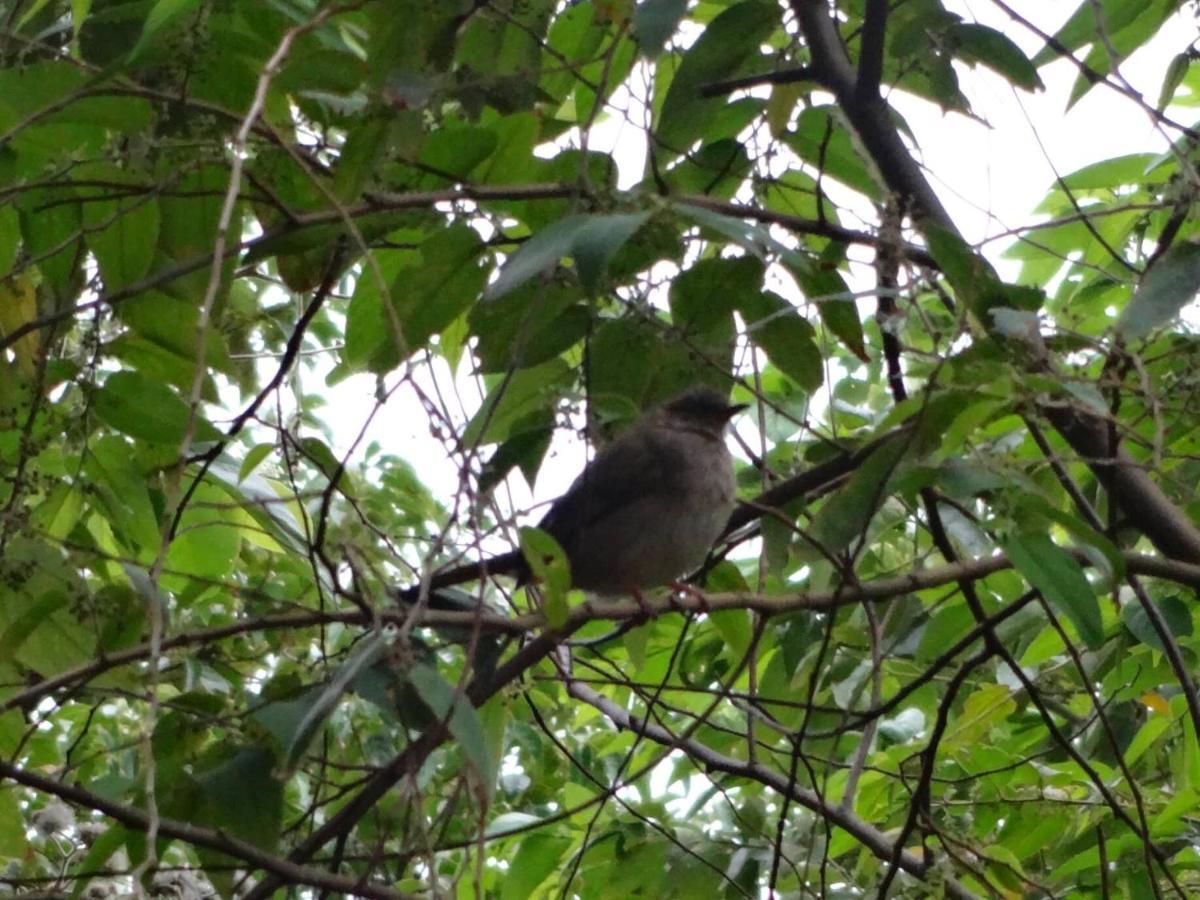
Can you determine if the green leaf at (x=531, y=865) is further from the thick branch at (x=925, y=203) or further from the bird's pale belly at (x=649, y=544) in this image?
the thick branch at (x=925, y=203)

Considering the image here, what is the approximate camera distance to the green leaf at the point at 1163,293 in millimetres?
2184

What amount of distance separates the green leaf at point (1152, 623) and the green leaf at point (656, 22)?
160 cm

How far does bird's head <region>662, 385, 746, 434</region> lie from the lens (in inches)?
195

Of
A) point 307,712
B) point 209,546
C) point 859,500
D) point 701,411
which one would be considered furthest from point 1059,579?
point 701,411

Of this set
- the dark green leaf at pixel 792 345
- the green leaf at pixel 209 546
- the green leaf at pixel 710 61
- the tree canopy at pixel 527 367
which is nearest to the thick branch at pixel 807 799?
the tree canopy at pixel 527 367

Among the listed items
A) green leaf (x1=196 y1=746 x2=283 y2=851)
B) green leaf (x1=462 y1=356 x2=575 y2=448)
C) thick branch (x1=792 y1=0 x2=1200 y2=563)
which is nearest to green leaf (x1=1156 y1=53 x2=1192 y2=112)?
thick branch (x1=792 y1=0 x2=1200 y2=563)

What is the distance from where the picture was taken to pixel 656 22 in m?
2.37

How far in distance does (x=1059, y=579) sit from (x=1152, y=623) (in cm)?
77

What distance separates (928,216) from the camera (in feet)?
9.61

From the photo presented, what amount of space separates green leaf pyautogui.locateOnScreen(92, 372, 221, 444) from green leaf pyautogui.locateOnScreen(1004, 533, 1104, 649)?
5.18ft

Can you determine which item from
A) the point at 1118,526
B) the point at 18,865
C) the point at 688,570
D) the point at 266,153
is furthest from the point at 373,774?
the point at 18,865

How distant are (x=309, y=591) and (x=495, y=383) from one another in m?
2.28

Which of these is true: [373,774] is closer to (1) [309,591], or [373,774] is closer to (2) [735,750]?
(2) [735,750]

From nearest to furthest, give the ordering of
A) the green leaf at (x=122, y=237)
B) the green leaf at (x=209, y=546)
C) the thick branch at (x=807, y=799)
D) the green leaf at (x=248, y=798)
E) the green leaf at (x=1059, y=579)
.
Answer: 1. the green leaf at (x=1059, y=579)
2. the green leaf at (x=248, y=798)
3. the green leaf at (x=122, y=237)
4. the green leaf at (x=209, y=546)
5. the thick branch at (x=807, y=799)
